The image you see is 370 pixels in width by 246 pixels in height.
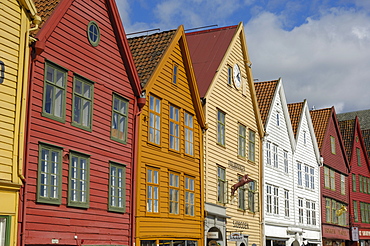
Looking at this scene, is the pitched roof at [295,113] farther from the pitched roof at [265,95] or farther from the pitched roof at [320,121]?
the pitched roof at [265,95]

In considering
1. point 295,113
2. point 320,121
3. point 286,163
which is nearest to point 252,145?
point 286,163

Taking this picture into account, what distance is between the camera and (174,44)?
2484 centimetres

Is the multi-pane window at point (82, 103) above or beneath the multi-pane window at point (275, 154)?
beneath

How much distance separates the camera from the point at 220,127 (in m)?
28.8

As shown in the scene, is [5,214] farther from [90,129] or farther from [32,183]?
[90,129]

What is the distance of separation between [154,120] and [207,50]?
8.11 metres

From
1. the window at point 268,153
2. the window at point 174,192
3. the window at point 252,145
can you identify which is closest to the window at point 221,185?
the window at point 252,145

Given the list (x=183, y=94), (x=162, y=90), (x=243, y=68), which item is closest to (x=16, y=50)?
(x=162, y=90)

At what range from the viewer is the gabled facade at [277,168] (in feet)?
112

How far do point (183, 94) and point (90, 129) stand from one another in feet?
23.8

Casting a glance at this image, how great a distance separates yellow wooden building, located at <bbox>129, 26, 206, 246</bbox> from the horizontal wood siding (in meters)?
1.10

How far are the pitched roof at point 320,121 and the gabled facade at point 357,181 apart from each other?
6403 millimetres

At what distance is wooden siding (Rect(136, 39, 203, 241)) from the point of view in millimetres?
21922

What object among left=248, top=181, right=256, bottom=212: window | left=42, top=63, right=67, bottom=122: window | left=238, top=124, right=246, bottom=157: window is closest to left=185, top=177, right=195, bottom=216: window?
left=238, top=124, right=246, bottom=157: window
